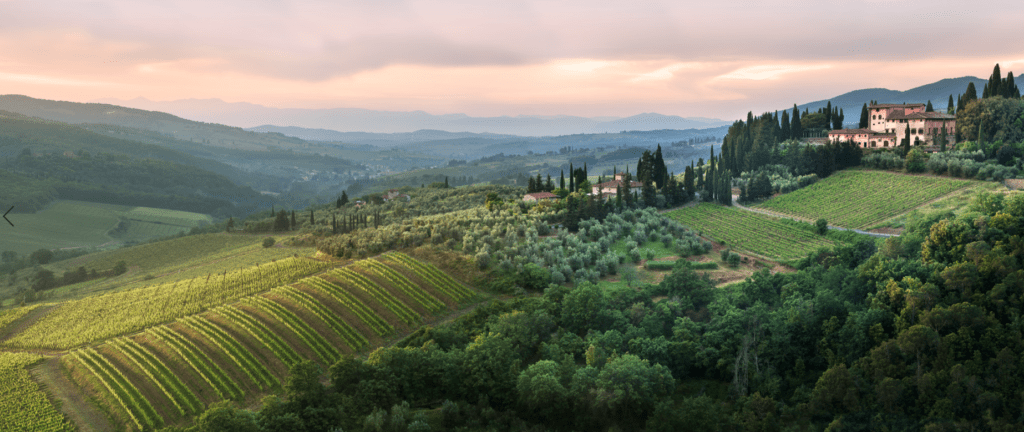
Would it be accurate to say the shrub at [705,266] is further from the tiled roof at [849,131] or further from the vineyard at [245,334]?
the tiled roof at [849,131]

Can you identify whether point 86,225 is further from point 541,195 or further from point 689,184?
point 689,184

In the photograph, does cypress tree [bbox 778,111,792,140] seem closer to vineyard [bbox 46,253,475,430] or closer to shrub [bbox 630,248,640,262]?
shrub [bbox 630,248,640,262]

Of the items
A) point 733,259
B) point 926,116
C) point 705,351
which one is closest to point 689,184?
point 733,259

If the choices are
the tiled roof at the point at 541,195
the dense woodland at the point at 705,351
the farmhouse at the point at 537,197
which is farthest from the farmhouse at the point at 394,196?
the dense woodland at the point at 705,351

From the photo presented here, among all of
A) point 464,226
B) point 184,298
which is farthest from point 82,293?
point 464,226

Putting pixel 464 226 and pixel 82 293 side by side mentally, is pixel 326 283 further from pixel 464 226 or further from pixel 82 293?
pixel 82 293
